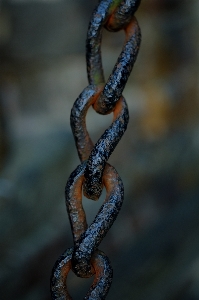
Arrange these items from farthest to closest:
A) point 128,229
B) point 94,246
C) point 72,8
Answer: point 128,229 → point 72,8 → point 94,246

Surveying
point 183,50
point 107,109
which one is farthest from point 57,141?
point 107,109

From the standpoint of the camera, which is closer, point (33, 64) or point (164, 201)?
point (33, 64)

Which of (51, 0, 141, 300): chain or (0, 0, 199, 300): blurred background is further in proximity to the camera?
(0, 0, 199, 300): blurred background

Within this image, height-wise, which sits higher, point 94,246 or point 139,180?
point 94,246

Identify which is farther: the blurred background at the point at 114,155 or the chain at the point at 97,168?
the blurred background at the point at 114,155

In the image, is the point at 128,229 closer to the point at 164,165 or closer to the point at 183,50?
the point at 164,165
